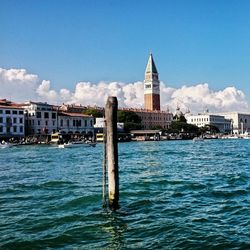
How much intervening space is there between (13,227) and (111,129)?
3.39m

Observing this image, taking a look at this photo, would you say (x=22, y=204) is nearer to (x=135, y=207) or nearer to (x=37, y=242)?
(x=135, y=207)

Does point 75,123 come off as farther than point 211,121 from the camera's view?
No

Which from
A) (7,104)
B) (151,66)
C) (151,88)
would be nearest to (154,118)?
(151,88)

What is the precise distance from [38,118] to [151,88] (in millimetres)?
69629

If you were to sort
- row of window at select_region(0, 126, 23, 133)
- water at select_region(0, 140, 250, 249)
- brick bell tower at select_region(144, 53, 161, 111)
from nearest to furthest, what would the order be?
1. water at select_region(0, 140, 250, 249)
2. row of window at select_region(0, 126, 23, 133)
3. brick bell tower at select_region(144, 53, 161, 111)

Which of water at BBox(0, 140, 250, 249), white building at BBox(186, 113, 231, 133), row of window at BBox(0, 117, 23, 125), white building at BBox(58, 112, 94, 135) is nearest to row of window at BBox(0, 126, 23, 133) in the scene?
row of window at BBox(0, 117, 23, 125)

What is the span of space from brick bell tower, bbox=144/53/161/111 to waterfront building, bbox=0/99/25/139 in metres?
75.8

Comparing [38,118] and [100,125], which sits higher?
[38,118]

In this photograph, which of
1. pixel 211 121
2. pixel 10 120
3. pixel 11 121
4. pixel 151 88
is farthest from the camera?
pixel 211 121

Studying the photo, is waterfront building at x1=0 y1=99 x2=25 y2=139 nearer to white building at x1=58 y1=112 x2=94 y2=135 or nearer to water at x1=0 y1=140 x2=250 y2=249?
white building at x1=58 y1=112 x2=94 y2=135

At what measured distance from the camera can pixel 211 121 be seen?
580 ft

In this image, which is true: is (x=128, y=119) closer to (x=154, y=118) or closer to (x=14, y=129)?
(x=154, y=118)

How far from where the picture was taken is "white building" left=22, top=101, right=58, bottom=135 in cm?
9744

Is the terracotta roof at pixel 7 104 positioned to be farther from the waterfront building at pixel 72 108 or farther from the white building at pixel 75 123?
the waterfront building at pixel 72 108
